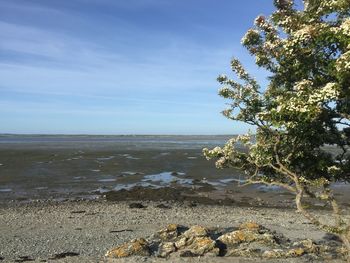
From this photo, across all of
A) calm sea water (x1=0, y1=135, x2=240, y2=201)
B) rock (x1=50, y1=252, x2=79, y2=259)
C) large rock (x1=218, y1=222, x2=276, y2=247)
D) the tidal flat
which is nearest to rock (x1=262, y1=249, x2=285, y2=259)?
the tidal flat

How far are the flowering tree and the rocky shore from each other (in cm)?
450

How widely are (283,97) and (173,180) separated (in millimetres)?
33256

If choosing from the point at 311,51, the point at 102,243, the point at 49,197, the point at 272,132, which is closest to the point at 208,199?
the point at 49,197

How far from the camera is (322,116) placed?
1160 centimetres

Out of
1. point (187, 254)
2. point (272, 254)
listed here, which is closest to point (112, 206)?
point (187, 254)

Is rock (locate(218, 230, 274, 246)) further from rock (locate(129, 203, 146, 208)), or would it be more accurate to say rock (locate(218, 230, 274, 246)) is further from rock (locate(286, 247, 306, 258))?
rock (locate(129, 203, 146, 208))

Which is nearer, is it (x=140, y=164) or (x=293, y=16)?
(x=293, y=16)

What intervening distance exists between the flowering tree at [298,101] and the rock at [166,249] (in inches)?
196

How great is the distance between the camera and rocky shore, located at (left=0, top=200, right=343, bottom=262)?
17.4 m

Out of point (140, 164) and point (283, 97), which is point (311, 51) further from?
point (140, 164)

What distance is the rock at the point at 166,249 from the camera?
57.0 ft

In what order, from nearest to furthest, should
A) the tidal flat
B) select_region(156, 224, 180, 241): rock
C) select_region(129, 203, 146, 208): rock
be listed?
select_region(156, 224, 180, 241): rock
the tidal flat
select_region(129, 203, 146, 208): rock

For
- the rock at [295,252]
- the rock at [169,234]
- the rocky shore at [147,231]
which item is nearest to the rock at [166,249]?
the rocky shore at [147,231]

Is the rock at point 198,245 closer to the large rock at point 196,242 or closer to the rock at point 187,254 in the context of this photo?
the large rock at point 196,242
